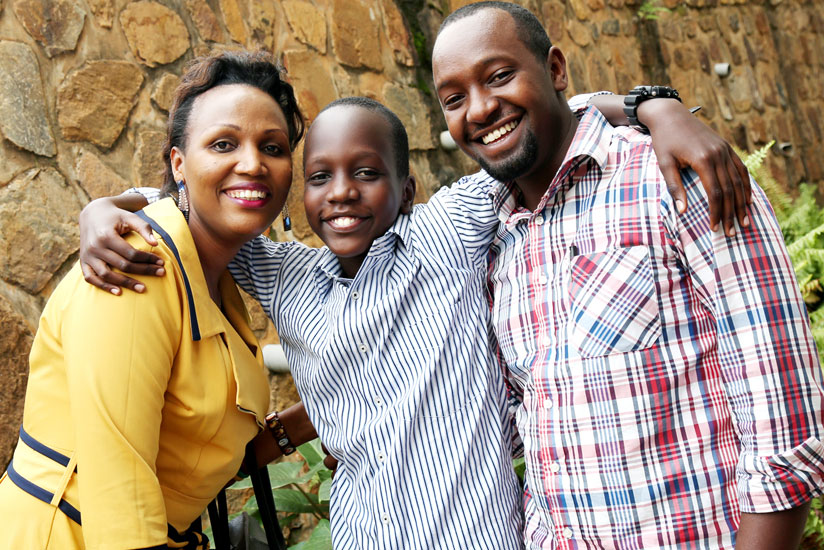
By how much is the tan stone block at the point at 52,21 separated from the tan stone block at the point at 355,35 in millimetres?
1191

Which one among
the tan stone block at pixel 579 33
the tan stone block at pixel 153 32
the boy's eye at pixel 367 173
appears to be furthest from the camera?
the tan stone block at pixel 579 33

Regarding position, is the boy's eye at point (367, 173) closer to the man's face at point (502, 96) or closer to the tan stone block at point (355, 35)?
the man's face at point (502, 96)

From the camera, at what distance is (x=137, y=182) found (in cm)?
258

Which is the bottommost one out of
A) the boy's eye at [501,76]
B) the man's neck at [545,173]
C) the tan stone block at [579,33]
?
the man's neck at [545,173]

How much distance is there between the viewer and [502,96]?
1.51 meters

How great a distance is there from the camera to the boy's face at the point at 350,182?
176 centimetres

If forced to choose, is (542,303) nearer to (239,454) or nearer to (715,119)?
(239,454)

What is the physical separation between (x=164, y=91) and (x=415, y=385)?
1688 millimetres

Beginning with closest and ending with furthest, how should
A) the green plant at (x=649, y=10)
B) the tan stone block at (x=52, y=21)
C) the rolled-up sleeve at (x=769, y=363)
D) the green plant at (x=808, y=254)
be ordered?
the rolled-up sleeve at (x=769, y=363)
the tan stone block at (x=52, y=21)
the green plant at (x=808, y=254)
the green plant at (x=649, y=10)

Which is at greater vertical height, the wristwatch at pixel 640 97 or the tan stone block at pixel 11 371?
the wristwatch at pixel 640 97

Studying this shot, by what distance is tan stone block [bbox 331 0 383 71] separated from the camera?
11.0 feet

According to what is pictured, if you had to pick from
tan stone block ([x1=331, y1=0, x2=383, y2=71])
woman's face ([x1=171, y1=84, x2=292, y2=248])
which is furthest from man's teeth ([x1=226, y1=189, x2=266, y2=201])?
tan stone block ([x1=331, y1=0, x2=383, y2=71])

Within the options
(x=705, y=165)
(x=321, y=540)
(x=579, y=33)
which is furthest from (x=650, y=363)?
(x=579, y=33)

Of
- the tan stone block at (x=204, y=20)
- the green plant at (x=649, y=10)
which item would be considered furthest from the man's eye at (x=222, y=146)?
the green plant at (x=649, y=10)
